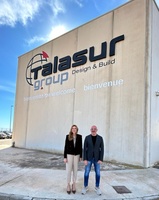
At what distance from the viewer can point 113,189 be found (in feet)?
16.0

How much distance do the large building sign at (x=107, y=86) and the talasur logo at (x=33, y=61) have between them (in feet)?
0.25

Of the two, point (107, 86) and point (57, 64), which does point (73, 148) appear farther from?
point (57, 64)

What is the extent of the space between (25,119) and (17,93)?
2409mm

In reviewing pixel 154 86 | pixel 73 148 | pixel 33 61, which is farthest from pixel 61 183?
pixel 33 61

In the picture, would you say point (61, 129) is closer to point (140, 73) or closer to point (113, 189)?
point (140, 73)

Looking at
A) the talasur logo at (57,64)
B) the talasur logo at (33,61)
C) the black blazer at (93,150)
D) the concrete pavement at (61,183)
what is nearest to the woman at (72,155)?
the black blazer at (93,150)

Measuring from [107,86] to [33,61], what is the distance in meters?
6.71

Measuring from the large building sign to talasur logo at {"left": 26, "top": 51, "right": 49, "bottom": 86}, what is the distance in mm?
75

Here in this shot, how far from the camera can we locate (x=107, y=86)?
30.3 feet

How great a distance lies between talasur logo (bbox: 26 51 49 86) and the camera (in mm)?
12911

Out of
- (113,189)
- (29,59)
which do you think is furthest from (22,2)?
(113,189)

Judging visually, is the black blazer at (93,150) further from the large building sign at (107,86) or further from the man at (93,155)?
the large building sign at (107,86)

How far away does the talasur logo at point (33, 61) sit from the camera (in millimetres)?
12911

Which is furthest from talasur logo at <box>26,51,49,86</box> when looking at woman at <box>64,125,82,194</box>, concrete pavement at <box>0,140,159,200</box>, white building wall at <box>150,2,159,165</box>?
woman at <box>64,125,82,194</box>
